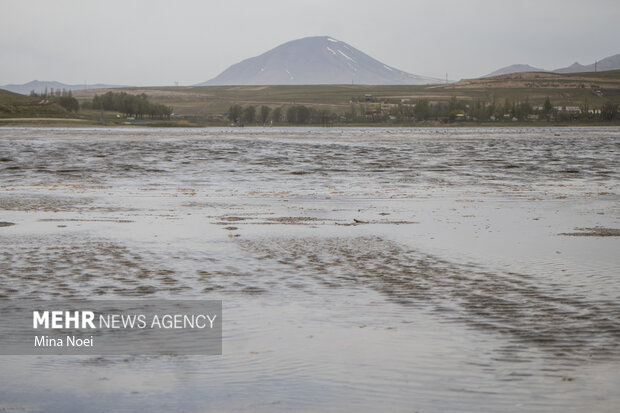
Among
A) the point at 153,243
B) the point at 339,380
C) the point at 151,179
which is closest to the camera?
the point at 339,380

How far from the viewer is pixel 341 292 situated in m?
10.2

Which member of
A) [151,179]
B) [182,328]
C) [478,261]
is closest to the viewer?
[182,328]

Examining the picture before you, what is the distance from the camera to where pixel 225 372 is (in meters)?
6.84

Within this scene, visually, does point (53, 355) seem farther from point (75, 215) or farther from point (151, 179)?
point (151, 179)

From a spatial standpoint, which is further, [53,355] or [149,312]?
[149,312]

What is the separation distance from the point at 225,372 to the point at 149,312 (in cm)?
240

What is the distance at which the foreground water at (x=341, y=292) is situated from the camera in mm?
6371

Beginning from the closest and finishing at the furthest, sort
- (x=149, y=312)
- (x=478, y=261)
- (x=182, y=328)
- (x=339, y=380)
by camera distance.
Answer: (x=339, y=380) < (x=182, y=328) < (x=149, y=312) < (x=478, y=261)

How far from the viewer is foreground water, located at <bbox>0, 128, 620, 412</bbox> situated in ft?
20.9

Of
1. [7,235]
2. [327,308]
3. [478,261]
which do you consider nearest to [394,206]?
[478,261]

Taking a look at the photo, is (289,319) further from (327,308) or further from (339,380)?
(339,380)

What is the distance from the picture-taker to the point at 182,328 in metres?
8.26

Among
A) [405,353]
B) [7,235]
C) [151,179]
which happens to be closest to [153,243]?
[7,235]

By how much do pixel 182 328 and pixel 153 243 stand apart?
21.6 ft
